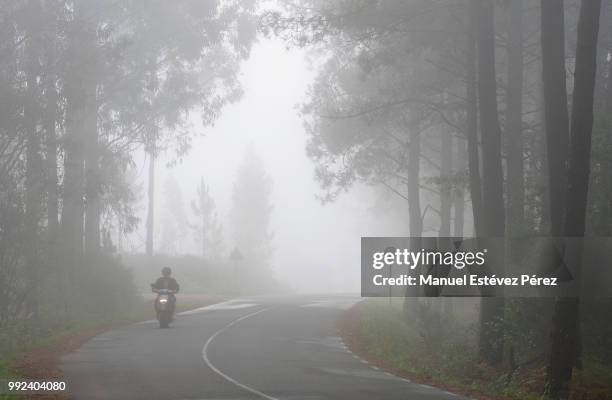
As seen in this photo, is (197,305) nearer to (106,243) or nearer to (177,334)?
(106,243)

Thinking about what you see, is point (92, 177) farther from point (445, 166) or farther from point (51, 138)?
point (445, 166)

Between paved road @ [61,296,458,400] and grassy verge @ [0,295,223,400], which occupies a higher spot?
grassy verge @ [0,295,223,400]

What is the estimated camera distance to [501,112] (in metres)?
22.4

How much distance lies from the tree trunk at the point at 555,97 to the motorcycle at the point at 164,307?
1348 cm

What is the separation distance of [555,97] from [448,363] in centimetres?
625

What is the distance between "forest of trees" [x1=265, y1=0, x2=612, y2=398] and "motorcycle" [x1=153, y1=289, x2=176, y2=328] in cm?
767

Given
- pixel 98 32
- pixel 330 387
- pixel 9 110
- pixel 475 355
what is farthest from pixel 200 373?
pixel 98 32

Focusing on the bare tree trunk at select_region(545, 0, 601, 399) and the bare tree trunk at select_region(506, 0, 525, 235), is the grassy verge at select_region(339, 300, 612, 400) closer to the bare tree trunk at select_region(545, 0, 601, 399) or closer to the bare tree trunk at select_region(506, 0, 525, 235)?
the bare tree trunk at select_region(545, 0, 601, 399)

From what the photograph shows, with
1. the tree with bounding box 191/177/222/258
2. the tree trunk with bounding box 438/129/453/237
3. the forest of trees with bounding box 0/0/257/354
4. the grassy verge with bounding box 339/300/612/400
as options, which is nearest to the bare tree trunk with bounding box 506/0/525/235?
the grassy verge with bounding box 339/300/612/400

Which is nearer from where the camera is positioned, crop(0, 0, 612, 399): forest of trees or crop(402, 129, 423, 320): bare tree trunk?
crop(0, 0, 612, 399): forest of trees

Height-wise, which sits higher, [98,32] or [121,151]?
[98,32]

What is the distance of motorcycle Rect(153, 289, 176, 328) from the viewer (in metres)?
24.4

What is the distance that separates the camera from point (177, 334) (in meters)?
22.7

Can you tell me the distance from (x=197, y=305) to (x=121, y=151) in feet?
26.7
